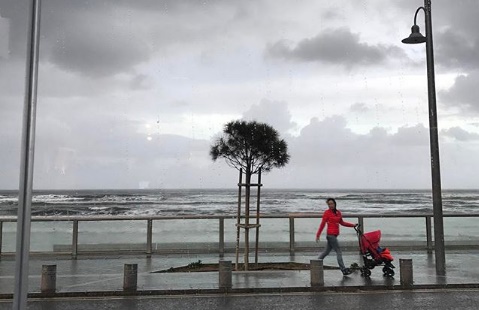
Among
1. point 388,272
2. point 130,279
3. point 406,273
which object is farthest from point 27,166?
point 388,272

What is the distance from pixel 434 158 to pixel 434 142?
40 cm

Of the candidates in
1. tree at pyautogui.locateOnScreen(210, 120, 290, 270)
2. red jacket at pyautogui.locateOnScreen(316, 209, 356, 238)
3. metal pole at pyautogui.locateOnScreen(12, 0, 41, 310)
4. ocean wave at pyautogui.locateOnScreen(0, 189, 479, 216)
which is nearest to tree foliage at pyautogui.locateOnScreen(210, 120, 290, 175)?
tree at pyautogui.locateOnScreen(210, 120, 290, 270)

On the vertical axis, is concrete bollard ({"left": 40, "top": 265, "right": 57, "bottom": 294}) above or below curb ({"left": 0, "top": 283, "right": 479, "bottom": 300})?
above

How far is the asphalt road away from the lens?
26.0 ft

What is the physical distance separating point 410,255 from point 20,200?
481 inches

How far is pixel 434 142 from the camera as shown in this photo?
1180 cm

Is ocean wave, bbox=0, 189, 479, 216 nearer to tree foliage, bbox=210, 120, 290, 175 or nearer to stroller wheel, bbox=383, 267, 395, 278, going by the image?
tree foliage, bbox=210, 120, 290, 175

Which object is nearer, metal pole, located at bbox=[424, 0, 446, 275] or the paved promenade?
the paved promenade

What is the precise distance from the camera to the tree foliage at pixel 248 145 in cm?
1205

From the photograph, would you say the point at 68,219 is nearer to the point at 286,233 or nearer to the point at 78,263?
the point at 78,263

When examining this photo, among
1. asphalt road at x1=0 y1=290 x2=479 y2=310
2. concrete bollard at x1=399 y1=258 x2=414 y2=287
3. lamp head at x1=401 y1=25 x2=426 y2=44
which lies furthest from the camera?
lamp head at x1=401 y1=25 x2=426 y2=44

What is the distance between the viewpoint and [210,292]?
9016mm

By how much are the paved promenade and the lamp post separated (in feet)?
1.95

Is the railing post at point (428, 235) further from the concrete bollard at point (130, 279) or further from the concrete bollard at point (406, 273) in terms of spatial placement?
the concrete bollard at point (130, 279)
